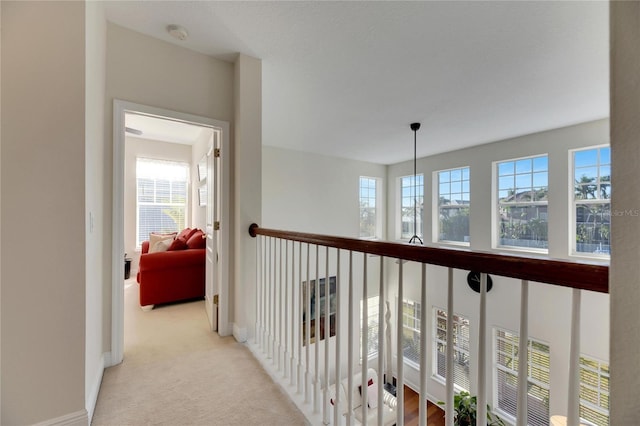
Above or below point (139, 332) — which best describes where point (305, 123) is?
above

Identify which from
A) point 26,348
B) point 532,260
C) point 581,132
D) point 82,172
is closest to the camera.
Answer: point 532,260

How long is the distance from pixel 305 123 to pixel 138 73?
206 centimetres

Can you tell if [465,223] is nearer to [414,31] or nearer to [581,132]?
[581,132]

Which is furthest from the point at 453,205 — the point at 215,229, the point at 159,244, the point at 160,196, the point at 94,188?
the point at 160,196

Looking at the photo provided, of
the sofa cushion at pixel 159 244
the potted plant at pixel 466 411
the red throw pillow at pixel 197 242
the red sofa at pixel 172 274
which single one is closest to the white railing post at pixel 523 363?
the potted plant at pixel 466 411

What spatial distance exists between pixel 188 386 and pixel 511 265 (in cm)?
190

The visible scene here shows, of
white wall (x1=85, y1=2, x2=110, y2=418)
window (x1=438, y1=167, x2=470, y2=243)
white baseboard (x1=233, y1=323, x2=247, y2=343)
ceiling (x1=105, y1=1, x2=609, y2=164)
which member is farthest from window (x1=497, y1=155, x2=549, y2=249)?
white wall (x1=85, y1=2, x2=110, y2=418)

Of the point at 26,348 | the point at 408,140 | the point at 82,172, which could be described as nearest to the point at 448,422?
the point at 26,348

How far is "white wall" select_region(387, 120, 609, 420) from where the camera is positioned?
120 inches

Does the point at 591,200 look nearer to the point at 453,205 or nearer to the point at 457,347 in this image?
the point at 453,205

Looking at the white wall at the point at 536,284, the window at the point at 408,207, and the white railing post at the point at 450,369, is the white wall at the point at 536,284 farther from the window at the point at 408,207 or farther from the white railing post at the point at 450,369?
the white railing post at the point at 450,369

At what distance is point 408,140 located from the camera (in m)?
4.46

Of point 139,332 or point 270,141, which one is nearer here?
point 139,332

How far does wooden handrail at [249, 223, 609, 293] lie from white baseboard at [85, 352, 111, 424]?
1.62 m
